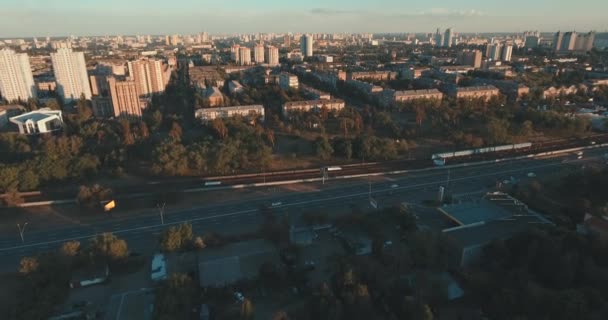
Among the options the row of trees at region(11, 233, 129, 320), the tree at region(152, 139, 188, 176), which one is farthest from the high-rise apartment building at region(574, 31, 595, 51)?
the row of trees at region(11, 233, 129, 320)

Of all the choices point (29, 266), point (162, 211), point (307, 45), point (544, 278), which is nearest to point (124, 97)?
point (162, 211)

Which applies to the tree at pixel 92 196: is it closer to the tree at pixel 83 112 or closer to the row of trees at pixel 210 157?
the row of trees at pixel 210 157

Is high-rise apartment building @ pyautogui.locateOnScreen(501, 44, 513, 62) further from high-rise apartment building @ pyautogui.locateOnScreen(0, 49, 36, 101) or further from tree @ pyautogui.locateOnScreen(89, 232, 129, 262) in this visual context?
tree @ pyautogui.locateOnScreen(89, 232, 129, 262)

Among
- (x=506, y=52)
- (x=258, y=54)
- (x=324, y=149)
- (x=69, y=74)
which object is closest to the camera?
(x=324, y=149)

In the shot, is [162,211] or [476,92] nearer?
[162,211]

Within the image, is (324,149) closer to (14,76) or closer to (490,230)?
(490,230)

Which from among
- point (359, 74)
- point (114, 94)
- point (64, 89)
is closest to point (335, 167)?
point (114, 94)

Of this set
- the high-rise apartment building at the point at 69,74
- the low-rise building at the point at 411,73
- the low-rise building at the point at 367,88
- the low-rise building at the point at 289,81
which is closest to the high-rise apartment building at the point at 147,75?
the high-rise apartment building at the point at 69,74
